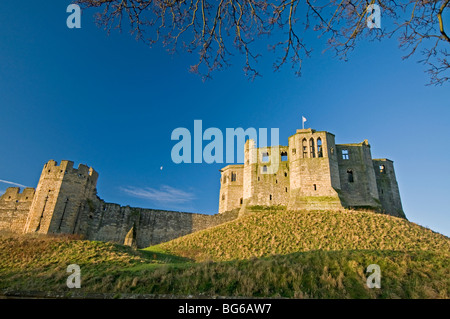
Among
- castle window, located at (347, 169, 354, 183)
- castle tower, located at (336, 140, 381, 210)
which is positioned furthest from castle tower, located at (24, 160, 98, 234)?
castle window, located at (347, 169, 354, 183)

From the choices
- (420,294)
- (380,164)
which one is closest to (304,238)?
(420,294)

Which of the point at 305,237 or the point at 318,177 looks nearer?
the point at 305,237

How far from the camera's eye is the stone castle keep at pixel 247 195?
2858 centimetres

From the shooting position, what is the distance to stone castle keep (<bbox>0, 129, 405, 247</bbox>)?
28.6 meters

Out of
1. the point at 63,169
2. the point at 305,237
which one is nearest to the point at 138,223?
the point at 63,169

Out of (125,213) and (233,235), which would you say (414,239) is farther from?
(125,213)

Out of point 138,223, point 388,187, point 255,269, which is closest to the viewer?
point 255,269

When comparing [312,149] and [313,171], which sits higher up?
[312,149]

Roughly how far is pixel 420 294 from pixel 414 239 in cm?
1870

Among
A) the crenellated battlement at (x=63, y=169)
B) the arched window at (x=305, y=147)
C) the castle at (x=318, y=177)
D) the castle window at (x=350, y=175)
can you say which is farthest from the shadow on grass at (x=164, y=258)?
the castle window at (x=350, y=175)

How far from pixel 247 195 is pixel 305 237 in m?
15.4

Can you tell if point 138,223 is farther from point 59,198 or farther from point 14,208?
point 14,208

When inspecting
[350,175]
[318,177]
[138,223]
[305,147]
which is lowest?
[138,223]

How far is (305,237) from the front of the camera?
25.3 meters
